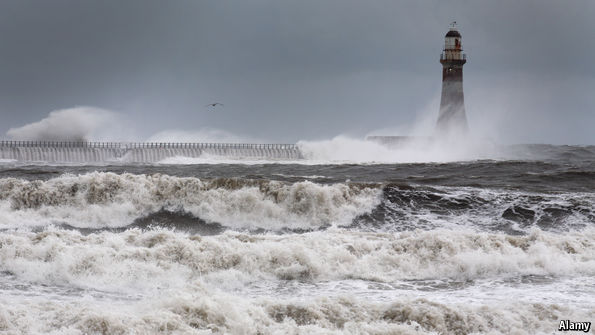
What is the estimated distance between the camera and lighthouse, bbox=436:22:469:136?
166ft

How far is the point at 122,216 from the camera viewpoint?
Answer: 18094 mm

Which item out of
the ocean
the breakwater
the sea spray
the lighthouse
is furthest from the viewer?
the lighthouse

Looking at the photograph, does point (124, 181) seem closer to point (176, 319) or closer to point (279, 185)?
point (279, 185)

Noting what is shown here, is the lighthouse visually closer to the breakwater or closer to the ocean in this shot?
the breakwater

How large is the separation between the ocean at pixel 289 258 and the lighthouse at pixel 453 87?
2867cm

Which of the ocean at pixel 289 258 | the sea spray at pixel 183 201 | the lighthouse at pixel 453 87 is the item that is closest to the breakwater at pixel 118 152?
the lighthouse at pixel 453 87

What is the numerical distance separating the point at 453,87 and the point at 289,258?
135 ft

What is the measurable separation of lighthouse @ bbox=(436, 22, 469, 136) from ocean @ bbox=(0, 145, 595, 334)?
28674mm

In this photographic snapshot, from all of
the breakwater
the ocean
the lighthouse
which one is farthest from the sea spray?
the lighthouse

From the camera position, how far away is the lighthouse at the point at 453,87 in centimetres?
5050

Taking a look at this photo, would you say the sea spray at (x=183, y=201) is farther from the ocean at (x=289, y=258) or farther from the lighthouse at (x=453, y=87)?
the lighthouse at (x=453, y=87)

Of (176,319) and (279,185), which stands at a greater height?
(279,185)

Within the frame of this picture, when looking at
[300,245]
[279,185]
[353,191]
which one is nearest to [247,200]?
[279,185]

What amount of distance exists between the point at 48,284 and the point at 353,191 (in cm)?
1058
